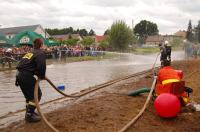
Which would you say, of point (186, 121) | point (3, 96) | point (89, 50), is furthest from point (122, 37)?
point (186, 121)

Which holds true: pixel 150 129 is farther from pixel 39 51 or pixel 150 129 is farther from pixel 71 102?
pixel 71 102

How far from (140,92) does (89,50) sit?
34.7 metres

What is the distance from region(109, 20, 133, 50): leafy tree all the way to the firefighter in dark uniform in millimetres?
66980

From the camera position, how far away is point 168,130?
322 inches

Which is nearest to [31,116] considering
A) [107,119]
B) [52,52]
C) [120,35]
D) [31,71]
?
[31,71]

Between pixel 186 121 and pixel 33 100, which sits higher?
pixel 33 100

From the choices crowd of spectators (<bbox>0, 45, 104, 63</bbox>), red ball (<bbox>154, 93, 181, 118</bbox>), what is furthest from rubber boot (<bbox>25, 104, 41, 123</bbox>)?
crowd of spectators (<bbox>0, 45, 104, 63</bbox>)

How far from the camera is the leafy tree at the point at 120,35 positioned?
7581 cm

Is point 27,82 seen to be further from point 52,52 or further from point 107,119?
point 52,52

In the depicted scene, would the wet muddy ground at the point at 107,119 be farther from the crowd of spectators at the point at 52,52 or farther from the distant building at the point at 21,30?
the distant building at the point at 21,30

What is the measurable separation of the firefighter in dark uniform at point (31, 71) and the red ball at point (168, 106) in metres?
2.75

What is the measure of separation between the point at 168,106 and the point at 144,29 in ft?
494

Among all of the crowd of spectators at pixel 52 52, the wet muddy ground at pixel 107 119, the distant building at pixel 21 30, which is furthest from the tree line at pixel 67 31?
the wet muddy ground at pixel 107 119

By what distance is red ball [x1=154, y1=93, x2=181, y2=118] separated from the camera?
29.0 ft
